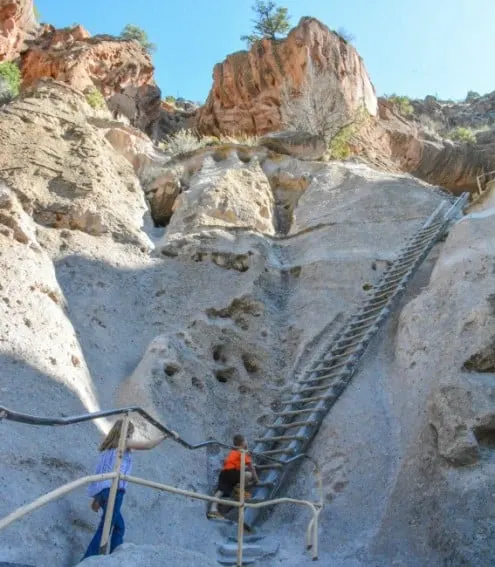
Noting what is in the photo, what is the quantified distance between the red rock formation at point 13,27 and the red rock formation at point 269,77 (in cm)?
728

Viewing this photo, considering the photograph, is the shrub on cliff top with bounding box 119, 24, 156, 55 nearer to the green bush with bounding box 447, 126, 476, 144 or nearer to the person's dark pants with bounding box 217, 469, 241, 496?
the green bush with bounding box 447, 126, 476, 144

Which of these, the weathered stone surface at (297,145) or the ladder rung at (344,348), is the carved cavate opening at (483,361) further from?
the weathered stone surface at (297,145)

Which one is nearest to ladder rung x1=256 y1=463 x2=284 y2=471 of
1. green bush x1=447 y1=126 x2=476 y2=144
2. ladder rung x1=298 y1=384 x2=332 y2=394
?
ladder rung x1=298 y1=384 x2=332 y2=394

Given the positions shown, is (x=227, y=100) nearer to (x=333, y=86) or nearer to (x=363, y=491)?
(x=333, y=86)

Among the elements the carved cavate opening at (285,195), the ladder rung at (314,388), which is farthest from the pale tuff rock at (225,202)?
the ladder rung at (314,388)

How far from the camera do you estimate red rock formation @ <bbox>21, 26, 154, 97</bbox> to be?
23.5 meters

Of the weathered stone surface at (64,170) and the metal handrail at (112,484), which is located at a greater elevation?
the weathered stone surface at (64,170)

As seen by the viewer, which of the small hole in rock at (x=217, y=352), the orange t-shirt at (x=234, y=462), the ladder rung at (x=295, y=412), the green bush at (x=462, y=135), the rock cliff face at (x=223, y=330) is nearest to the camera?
the rock cliff face at (x=223, y=330)

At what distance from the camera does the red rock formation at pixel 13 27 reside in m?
26.0

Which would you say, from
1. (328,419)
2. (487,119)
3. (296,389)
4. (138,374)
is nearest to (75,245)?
(138,374)

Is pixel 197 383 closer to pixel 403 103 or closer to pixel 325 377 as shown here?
pixel 325 377

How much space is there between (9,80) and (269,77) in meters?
9.21

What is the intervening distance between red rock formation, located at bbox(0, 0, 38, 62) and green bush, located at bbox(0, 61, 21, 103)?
1866 millimetres

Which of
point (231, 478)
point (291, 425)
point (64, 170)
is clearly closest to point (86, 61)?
point (64, 170)
